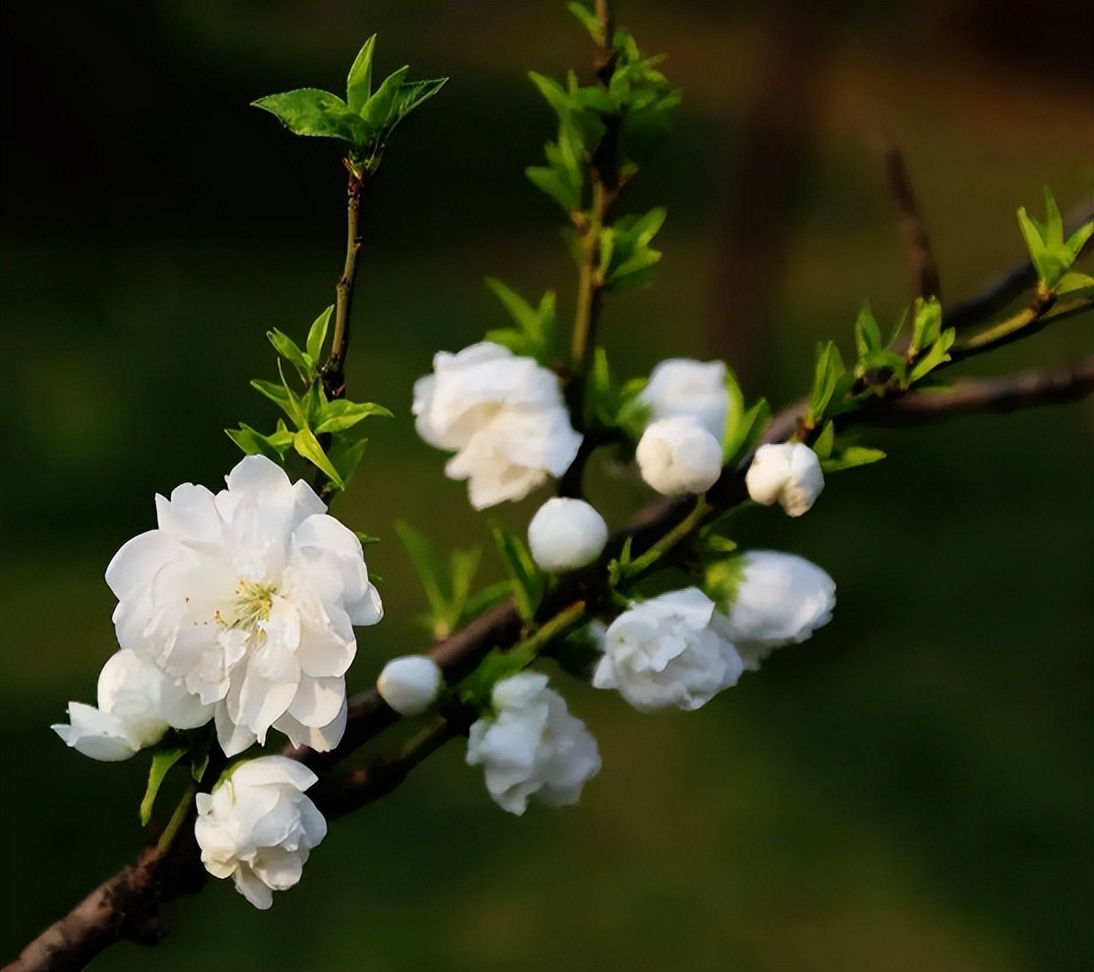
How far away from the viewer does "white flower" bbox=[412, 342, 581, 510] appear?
0.82 ft

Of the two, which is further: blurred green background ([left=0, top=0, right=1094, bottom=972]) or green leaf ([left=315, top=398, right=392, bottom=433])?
blurred green background ([left=0, top=0, right=1094, bottom=972])

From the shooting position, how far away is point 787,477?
0.73 feet

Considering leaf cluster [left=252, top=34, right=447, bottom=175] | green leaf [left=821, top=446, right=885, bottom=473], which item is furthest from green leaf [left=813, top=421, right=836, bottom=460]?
leaf cluster [left=252, top=34, right=447, bottom=175]

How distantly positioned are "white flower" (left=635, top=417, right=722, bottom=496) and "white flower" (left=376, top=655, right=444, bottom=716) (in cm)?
7

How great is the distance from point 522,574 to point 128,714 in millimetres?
85

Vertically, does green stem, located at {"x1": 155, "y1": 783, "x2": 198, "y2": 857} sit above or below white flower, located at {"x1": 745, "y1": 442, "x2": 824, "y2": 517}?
below

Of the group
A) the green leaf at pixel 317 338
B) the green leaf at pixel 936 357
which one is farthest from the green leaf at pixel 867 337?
the green leaf at pixel 317 338

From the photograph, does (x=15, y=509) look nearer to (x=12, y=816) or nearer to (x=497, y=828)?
(x=12, y=816)

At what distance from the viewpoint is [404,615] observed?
0.88 meters

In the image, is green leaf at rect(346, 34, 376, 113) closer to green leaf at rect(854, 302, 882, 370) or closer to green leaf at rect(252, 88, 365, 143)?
green leaf at rect(252, 88, 365, 143)

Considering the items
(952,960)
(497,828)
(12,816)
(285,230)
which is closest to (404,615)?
(497,828)

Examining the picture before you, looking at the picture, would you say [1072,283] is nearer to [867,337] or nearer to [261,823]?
[867,337]

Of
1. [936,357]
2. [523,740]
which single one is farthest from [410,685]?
[936,357]

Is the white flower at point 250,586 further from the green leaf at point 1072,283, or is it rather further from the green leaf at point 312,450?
the green leaf at point 1072,283
